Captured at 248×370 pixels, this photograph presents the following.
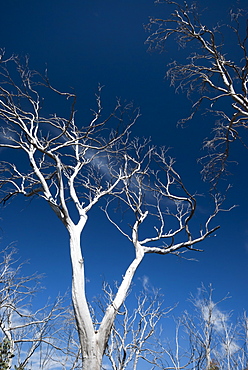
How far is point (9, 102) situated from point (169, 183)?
3597mm

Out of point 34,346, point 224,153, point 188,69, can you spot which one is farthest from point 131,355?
point 188,69

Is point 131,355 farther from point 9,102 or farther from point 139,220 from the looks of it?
point 9,102

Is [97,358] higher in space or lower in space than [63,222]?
lower

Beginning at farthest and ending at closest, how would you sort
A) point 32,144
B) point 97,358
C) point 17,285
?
point 17,285
point 32,144
point 97,358

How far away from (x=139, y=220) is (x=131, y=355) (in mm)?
7956

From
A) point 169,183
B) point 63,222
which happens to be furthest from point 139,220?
point 63,222

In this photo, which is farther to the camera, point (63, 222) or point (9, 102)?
point (9, 102)

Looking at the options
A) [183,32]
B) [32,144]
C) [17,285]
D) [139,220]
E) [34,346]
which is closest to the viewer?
[183,32]

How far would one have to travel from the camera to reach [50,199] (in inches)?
208

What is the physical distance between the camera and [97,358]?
4.04 metres

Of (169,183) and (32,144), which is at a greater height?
(32,144)

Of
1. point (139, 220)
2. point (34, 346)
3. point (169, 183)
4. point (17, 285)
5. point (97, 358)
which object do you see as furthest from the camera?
point (34, 346)

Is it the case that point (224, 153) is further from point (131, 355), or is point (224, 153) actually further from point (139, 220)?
point (131, 355)

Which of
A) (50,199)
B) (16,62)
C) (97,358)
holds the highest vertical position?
(16,62)
